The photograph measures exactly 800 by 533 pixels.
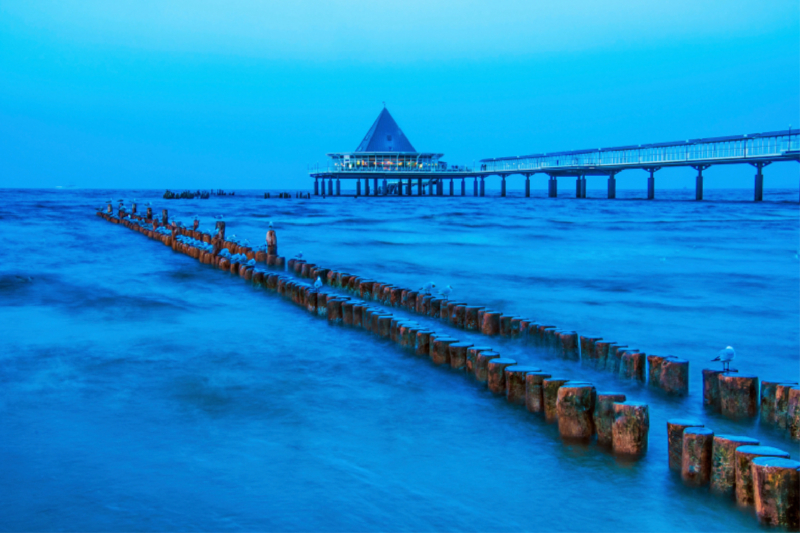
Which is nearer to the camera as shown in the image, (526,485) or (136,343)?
(526,485)

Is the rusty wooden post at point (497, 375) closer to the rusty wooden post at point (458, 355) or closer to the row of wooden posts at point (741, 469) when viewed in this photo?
the rusty wooden post at point (458, 355)

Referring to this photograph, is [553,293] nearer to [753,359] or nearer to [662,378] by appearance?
[753,359]

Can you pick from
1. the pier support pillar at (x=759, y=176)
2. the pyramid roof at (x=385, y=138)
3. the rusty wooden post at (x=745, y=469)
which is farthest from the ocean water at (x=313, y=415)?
the pyramid roof at (x=385, y=138)

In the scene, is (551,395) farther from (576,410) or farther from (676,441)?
(676,441)

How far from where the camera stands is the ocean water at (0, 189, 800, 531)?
4.18 m

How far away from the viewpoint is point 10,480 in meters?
4.46

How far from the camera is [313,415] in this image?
19.3 feet

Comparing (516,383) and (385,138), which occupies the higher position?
(385,138)

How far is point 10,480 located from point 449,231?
2675 centimetres

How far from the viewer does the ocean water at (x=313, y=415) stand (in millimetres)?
4180

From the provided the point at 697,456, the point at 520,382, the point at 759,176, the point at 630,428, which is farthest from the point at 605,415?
the point at 759,176

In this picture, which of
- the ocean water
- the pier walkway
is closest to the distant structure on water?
the pier walkway

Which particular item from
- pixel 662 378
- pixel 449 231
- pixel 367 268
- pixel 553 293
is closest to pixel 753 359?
pixel 662 378

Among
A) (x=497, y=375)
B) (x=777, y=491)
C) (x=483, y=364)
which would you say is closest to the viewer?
(x=777, y=491)
